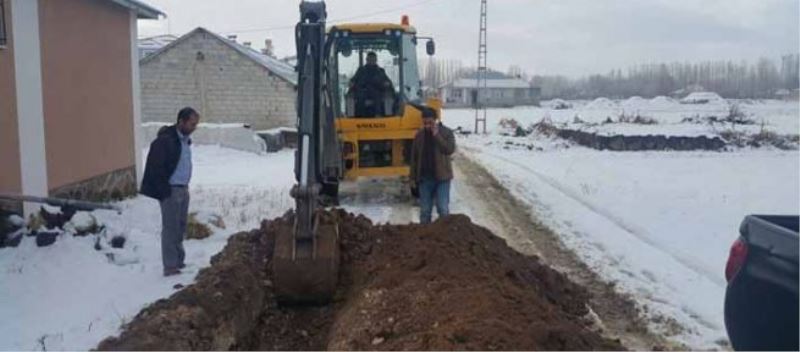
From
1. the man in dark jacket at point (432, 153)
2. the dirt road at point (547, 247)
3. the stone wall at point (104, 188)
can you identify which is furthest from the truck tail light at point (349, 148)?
the stone wall at point (104, 188)

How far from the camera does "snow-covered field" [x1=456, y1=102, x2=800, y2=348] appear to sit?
766 centimetres

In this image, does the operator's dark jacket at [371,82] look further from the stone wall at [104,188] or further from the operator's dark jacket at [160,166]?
the operator's dark jacket at [160,166]

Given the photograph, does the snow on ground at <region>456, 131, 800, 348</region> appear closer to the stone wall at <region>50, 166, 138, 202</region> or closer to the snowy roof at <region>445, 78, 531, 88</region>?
the stone wall at <region>50, 166, 138, 202</region>

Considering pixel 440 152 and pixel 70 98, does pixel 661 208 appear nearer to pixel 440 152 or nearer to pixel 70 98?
pixel 440 152

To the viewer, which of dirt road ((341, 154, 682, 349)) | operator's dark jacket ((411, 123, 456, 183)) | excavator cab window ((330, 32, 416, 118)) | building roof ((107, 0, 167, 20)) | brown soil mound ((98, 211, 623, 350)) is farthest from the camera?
excavator cab window ((330, 32, 416, 118))

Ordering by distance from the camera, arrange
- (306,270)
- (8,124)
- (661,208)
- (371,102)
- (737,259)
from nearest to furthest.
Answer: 1. (737,259)
2. (306,270)
3. (8,124)
4. (661,208)
5. (371,102)

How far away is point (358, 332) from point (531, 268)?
8.55ft

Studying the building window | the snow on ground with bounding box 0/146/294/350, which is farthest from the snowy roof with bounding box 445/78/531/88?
the building window

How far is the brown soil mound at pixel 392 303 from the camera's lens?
5293 millimetres

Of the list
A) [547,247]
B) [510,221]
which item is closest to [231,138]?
[510,221]

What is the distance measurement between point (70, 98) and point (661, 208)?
10080mm

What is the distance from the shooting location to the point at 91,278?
26.7ft

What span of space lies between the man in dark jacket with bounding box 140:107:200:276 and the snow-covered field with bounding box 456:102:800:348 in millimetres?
4726

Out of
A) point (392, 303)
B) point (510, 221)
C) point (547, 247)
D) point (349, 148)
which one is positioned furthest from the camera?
point (349, 148)
